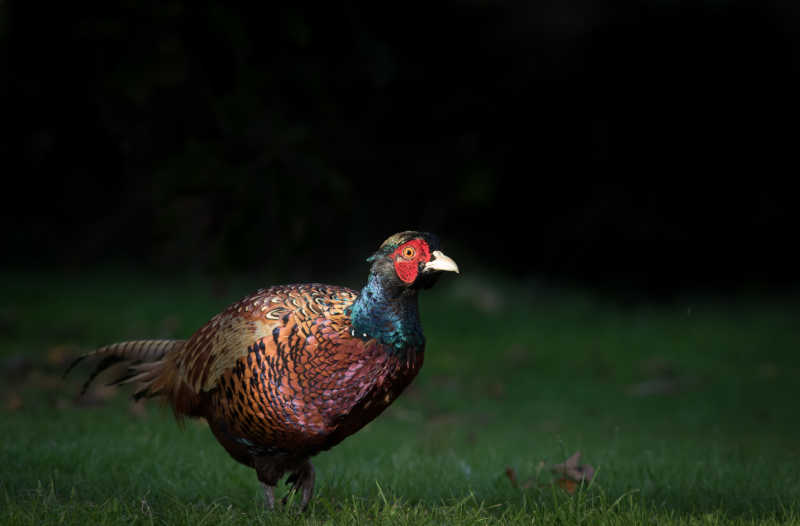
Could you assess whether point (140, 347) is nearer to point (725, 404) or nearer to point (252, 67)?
point (252, 67)

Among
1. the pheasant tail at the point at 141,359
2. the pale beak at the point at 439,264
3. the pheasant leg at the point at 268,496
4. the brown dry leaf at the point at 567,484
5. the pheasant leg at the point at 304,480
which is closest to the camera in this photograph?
the pale beak at the point at 439,264

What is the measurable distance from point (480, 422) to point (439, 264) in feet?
14.6

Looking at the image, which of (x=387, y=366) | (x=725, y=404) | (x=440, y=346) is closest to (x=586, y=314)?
(x=440, y=346)

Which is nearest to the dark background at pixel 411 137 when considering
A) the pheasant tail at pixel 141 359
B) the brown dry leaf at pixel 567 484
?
the pheasant tail at pixel 141 359

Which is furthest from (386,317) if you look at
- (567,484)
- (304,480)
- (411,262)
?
(567,484)

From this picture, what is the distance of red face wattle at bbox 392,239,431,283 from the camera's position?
12.1 ft

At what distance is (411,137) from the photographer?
8242 millimetres

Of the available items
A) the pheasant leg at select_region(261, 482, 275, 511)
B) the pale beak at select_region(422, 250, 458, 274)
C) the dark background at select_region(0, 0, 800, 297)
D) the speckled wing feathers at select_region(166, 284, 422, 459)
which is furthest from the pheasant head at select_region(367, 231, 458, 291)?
the dark background at select_region(0, 0, 800, 297)

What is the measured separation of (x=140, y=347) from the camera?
477 centimetres

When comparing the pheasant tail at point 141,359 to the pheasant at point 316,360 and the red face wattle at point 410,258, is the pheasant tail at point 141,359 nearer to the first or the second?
the pheasant at point 316,360

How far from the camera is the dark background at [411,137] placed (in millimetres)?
6434

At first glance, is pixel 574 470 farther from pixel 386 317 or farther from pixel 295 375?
pixel 295 375

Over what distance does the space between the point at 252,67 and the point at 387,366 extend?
3552 mm

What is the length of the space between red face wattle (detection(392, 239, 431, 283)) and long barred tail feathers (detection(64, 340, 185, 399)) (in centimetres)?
160
